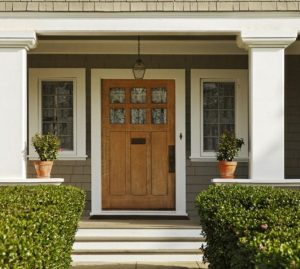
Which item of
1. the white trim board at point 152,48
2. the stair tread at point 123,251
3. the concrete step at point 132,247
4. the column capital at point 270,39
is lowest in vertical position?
the stair tread at point 123,251

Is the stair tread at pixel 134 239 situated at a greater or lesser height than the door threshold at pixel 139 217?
lesser

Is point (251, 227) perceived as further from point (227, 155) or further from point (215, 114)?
point (215, 114)

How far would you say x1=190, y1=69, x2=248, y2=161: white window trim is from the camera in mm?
9984

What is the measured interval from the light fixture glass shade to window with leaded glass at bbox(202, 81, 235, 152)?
1.08 metres

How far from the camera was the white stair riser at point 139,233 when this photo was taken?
27.2 feet

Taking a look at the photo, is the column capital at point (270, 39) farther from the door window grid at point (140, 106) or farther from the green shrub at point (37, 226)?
the green shrub at point (37, 226)

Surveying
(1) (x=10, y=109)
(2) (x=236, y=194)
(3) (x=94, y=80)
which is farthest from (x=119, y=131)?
(2) (x=236, y=194)

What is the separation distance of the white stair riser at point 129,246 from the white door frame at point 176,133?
1684mm

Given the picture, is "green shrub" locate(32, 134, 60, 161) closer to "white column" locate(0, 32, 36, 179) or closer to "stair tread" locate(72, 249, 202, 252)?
"white column" locate(0, 32, 36, 179)

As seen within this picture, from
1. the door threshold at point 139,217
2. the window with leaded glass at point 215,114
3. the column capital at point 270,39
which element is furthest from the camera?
the window with leaded glass at point 215,114

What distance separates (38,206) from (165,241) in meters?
2.92

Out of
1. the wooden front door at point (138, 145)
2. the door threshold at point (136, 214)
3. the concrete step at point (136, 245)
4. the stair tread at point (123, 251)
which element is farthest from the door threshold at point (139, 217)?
the stair tread at point (123, 251)

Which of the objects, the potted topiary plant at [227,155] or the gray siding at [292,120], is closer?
the potted topiary plant at [227,155]

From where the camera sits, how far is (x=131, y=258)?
8047mm
